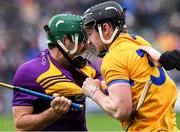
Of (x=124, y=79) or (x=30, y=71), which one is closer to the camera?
(x=124, y=79)

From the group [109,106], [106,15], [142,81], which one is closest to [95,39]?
[106,15]

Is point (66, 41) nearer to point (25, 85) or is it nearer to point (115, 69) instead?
point (25, 85)

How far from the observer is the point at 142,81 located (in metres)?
6.59

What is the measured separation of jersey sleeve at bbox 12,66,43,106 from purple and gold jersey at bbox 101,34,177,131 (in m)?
0.88

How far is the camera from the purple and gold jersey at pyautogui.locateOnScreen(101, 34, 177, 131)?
6535mm

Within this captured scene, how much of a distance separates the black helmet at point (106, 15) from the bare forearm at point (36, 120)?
0.90m

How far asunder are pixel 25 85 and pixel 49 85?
0.72 ft

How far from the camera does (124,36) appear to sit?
6816 millimetres

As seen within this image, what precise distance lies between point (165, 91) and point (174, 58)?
0.29 meters

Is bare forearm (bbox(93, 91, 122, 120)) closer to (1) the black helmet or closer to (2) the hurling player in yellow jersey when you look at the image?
(2) the hurling player in yellow jersey

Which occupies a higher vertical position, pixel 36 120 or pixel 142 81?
pixel 142 81

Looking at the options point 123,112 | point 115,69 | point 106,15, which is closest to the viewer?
point 123,112

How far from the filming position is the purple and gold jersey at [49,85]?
286 inches

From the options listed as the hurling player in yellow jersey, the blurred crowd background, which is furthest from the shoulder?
the blurred crowd background
